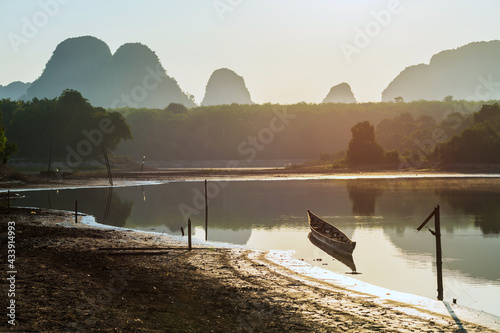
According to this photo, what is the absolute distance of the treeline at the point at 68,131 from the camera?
136 meters

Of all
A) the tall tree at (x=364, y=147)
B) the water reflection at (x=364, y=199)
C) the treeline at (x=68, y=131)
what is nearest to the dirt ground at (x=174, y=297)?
the water reflection at (x=364, y=199)

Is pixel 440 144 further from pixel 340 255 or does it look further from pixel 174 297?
pixel 174 297

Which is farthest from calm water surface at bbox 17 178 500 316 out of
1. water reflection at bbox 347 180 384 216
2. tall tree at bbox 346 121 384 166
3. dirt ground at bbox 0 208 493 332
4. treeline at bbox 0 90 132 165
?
treeline at bbox 0 90 132 165

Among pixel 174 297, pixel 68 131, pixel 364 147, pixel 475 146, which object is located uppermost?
pixel 68 131

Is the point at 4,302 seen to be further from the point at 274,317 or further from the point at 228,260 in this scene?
the point at 228,260

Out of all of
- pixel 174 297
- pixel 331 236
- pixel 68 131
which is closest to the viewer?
pixel 174 297

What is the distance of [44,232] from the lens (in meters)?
31.3

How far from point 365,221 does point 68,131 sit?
110 m

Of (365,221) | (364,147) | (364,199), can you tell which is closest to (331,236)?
(365,221)

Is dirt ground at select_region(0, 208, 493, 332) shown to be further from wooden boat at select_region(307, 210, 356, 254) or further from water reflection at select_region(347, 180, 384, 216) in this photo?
water reflection at select_region(347, 180, 384, 216)

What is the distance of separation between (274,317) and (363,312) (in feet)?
10.0

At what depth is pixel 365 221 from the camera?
151 feet

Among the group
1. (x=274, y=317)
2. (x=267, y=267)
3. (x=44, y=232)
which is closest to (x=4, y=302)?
(x=274, y=317)

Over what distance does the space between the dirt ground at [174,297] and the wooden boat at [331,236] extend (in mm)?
5653
